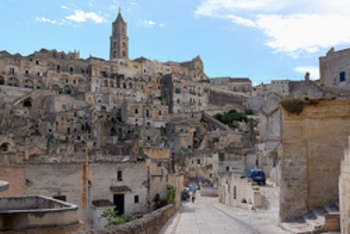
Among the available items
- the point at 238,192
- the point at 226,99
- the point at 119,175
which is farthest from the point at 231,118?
the point at 119,175

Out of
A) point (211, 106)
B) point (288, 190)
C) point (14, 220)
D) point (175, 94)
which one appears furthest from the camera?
point (211, 106)

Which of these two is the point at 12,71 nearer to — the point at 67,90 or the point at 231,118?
the point at 67,90

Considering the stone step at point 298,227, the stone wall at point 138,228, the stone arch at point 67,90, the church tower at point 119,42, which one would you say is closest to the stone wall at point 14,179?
the stone wall at point 138,228

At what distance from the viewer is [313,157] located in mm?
13492

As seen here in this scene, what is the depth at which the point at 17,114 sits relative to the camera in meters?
65.4

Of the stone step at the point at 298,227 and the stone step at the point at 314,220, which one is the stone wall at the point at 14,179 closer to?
the stone step at the point at 298,227

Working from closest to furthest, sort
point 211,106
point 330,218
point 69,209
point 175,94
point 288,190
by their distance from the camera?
Answer: 1. point 69,209
2. point 330,218
3. point 288,190
4. point 175,94
5. point 211,106

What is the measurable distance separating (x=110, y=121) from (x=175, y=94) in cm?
2262

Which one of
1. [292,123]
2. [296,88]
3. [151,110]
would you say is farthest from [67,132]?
[292,123]

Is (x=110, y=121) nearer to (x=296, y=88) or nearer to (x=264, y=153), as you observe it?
(x=264, y=153)

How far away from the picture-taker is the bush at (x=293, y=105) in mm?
13758

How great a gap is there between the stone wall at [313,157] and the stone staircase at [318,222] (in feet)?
1.25

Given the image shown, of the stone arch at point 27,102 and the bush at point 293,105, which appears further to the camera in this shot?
the stone arch at point 27,102

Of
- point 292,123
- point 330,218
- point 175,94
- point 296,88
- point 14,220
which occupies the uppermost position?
point 175,94
